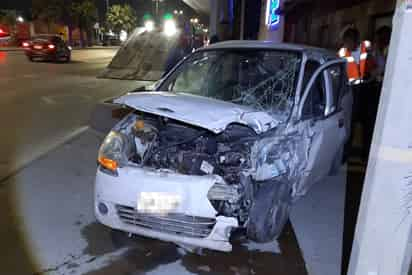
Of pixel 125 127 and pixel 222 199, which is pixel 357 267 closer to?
pixel 222 199

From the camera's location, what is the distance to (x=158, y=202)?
2873 mm

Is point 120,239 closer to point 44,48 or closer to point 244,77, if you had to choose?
point 244,77

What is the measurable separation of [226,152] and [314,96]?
1377 mm

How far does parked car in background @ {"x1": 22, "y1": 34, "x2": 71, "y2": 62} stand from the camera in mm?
20500

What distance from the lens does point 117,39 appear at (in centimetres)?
6094

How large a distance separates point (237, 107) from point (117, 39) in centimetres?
6151

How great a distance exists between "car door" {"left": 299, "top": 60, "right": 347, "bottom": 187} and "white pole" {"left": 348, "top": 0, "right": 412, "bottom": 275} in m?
1.55

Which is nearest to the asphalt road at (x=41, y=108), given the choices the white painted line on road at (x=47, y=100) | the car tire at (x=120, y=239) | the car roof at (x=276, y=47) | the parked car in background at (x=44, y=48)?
the white painted line on road at (x=47, y=100)

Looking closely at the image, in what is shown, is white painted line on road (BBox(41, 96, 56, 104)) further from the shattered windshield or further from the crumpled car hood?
the crumpled car hood

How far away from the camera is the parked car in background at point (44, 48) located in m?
20.5

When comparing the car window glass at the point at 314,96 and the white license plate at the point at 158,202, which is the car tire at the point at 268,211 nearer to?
the white license plate at the point at 158,202

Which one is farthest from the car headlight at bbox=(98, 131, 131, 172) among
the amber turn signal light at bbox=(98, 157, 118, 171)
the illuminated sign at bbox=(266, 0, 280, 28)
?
the illuminated sign at bbox=(266, 0, 280, 28)

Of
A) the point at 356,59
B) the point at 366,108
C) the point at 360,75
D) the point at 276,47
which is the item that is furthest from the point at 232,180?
the point at 356,59

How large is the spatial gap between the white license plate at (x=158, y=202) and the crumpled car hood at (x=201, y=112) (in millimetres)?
630
